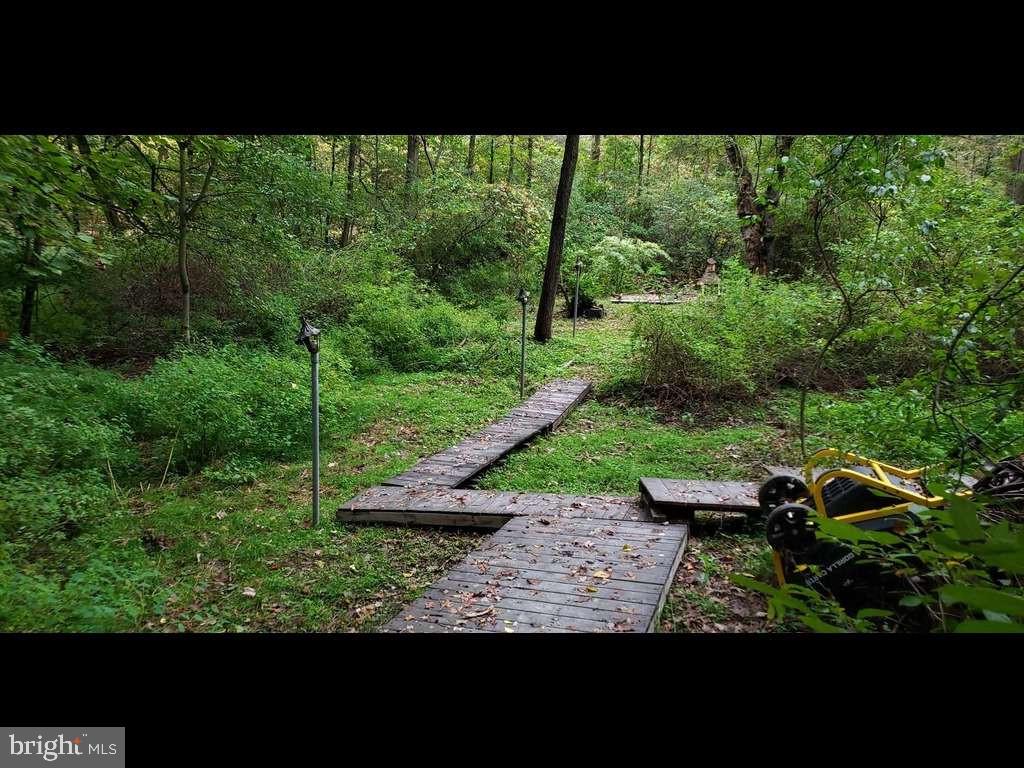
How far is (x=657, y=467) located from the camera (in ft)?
21.3

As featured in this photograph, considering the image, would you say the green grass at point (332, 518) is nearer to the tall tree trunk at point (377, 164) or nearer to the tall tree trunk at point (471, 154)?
the tall tree trunk at point (377, 164)

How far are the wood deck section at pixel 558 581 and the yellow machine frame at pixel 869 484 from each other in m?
0.94

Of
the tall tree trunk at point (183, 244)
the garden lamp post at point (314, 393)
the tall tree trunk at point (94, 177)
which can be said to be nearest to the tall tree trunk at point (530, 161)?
the tall tree trunk at point (183, 244)

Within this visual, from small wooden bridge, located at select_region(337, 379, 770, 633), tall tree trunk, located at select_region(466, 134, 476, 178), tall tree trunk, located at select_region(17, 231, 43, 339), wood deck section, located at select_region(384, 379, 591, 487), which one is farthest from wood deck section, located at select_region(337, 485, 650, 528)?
tall tree trunk, located at select_region(466, 134, 476, 178)

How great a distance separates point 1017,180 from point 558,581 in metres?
18.0

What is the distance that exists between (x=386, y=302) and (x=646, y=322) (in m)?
5.70

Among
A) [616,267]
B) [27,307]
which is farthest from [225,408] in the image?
[616,267]

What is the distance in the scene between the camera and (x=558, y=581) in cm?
372

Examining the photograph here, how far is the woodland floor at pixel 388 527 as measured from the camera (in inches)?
153

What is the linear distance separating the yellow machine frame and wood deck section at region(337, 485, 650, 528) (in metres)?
1.68

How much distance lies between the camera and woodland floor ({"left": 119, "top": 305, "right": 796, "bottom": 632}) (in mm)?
3885

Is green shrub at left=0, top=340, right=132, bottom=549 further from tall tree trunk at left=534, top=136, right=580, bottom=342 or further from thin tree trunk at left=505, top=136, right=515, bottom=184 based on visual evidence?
thin tree trunk at left=505, top=136, right=515, bottom=184
